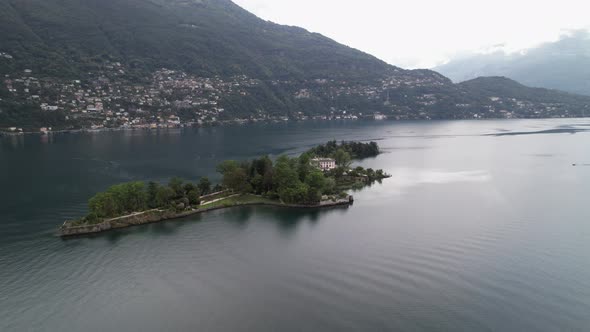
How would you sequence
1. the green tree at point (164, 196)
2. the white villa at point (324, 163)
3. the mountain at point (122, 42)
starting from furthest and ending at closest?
the mountain at point (122, 42)
the white villa at point (324, 163)
the green tree at point (164, 196)

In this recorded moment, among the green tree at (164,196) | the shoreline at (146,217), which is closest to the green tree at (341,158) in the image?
the shoreline at (146,217)

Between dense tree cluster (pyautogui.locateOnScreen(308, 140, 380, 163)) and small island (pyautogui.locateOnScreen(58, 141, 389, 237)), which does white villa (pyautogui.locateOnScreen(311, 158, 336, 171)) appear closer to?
small island (pyautogui.locateOnScreen(58, 141, 389, 237))

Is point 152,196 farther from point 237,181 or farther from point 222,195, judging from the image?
point 237,181

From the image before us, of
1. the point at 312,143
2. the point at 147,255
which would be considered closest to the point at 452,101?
the point at 312,143

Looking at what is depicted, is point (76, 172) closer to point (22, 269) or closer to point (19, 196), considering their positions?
point (19, 196)

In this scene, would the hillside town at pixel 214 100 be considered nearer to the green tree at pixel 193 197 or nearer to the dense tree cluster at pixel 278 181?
the dense tree cluster at pixel 278 181

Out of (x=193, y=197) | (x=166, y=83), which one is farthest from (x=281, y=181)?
(x=166, y=83)
